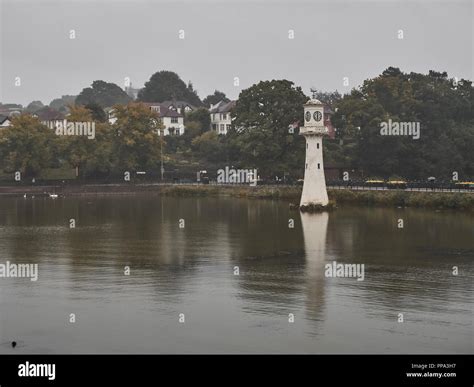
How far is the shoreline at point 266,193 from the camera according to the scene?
86.1 meters

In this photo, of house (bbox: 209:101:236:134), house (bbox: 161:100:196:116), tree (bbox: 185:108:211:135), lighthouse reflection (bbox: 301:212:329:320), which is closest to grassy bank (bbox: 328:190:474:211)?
lighthouse reflection (bbox: 301:212:329:320)

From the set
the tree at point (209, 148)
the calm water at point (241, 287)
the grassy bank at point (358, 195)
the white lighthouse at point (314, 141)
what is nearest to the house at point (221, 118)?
the tree at point (209, 148)

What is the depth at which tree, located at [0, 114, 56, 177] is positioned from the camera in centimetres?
12625

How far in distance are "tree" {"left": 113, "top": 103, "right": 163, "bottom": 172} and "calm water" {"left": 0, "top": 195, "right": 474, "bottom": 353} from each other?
1970 inches

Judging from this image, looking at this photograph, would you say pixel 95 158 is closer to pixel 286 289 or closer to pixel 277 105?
pixel 277 105

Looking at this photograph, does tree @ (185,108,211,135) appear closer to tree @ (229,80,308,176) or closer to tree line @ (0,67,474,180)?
tree line @ (0,67,474,180)

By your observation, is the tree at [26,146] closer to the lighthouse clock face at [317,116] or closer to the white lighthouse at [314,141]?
the white lighthouse at [314,141]

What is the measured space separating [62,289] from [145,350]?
1270 cm

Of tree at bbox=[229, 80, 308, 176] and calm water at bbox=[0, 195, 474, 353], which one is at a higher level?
tree at bbox=[229, 80, 308, 176]

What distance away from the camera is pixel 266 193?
106 metres

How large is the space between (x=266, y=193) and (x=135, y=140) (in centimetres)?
2943

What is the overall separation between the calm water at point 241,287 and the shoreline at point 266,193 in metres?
8.18

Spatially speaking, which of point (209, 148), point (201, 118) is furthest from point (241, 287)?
point (201, 118)

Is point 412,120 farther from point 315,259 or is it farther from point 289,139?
point 315,259
